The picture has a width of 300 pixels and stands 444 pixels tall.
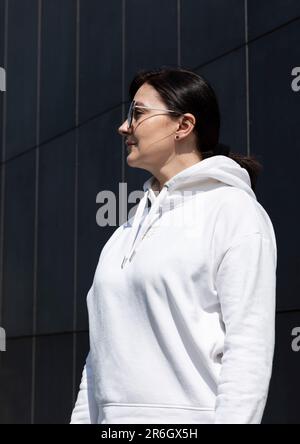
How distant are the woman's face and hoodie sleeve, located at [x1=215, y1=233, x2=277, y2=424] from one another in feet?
1.60

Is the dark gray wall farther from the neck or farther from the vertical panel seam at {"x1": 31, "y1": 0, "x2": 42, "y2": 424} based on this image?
the neck

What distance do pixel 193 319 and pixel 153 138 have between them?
2.03 feet

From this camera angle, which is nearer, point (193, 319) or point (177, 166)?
point (193, 319)

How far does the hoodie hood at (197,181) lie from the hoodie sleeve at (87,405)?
34cm

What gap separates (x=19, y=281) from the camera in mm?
9320

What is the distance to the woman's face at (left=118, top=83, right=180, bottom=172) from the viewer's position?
277 centimetres

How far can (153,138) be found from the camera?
2.78m

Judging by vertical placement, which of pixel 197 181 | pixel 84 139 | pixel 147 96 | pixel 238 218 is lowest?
pixel 238 218

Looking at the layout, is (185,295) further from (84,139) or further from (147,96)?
(84,139)

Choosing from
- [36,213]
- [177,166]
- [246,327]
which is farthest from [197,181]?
[36,213]

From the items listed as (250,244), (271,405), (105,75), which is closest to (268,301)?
(250,244)

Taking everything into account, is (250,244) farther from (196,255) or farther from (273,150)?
(273,150)

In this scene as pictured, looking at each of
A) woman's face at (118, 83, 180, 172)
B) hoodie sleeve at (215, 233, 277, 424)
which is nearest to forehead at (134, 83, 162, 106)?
woman's face at (118, 83, 180, 172)

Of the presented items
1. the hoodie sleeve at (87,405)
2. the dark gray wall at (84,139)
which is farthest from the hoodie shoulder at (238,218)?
the dark gray wall at (84,139)
